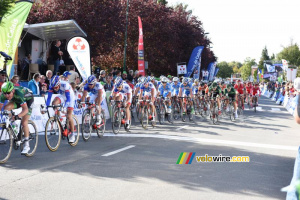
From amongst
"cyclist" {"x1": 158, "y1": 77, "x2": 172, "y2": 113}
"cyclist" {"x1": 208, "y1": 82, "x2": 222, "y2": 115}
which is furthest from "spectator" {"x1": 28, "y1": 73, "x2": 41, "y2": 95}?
"cyclist" {"x1": 208, "y1": 82, "x2": 222, "y2": 115}

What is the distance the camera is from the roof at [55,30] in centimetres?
2011

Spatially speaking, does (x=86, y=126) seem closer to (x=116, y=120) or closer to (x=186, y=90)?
(x=116, y=120)

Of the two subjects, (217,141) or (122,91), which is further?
(122,91)

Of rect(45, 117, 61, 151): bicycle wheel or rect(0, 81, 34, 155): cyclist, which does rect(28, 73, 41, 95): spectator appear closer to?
rect(45, 117, 61, 151): bicycle wheel

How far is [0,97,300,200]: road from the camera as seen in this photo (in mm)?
6086

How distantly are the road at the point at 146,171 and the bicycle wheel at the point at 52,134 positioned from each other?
0.21 metres

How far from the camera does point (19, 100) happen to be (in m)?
8.48

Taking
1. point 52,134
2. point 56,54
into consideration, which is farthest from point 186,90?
point 52,134

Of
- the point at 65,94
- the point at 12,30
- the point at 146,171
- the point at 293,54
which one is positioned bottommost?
the point at 146,171

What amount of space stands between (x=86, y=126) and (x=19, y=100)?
11.2 ft

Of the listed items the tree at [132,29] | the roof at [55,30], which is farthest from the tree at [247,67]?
the roof at [55,30]

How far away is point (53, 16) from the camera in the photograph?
25703 mm

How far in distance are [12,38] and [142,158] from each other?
23.2ft

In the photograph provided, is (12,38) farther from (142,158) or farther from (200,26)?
(200,26)
